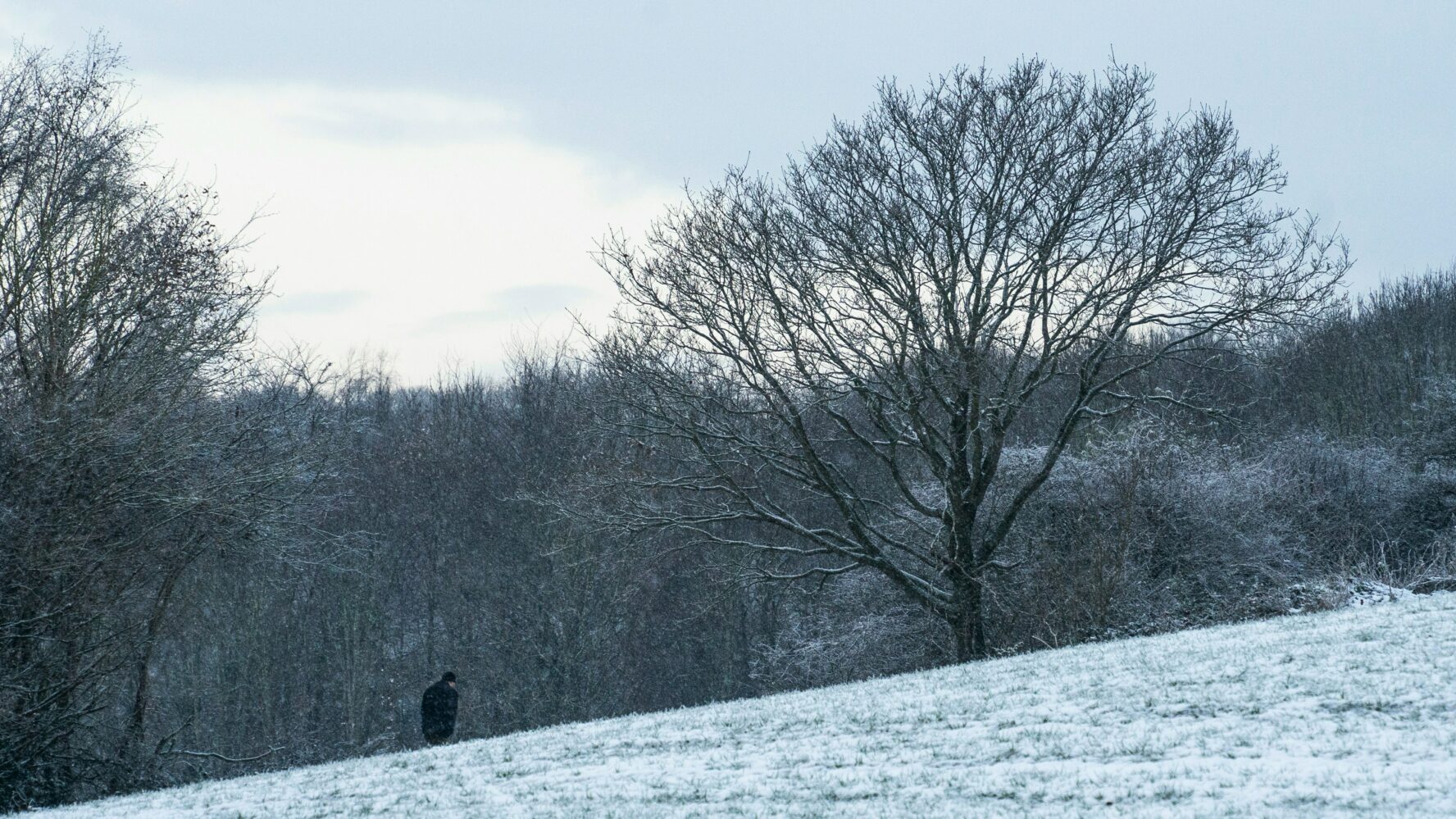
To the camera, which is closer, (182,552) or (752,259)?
(182,552)

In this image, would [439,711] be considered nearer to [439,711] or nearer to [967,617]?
[439,711]

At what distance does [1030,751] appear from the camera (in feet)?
30.8

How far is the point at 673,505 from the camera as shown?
25984mm

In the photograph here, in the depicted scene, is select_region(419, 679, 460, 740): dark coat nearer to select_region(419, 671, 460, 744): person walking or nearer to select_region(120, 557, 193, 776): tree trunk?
select_region(419, 671, 460, 744): person walking

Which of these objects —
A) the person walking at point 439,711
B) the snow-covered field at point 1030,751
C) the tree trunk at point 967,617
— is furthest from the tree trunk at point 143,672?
the tree trunk at point 967,617

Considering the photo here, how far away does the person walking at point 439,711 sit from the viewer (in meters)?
17.2

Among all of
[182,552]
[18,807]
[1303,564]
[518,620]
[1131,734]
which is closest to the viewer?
[1131,734]

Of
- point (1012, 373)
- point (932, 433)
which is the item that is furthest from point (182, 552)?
point (1012, 373)

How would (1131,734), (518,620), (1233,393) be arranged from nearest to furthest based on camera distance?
(1131,734)
(1233,393)
(518,620)

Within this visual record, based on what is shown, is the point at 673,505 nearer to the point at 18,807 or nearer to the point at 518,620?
the point at 18,807

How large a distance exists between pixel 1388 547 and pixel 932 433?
13.4m

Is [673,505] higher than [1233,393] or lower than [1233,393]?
A: lower

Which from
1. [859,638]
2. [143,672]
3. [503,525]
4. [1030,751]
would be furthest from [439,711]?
[503,525]

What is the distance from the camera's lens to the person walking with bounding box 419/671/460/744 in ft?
56.3
